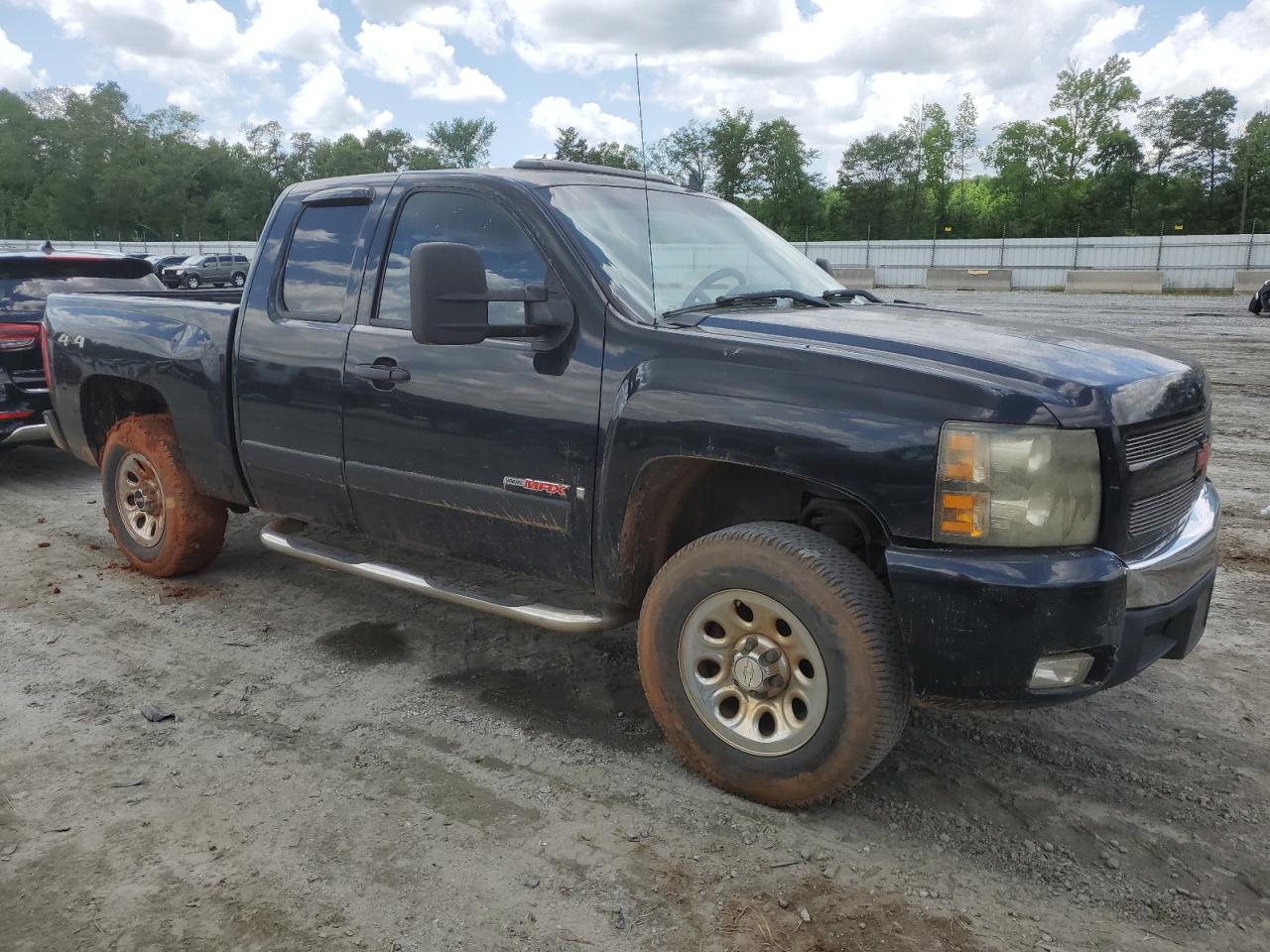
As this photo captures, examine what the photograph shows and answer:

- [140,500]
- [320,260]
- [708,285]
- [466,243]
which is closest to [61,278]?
[140,500]

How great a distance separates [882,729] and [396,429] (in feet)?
7.13

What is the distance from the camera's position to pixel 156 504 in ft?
17.4

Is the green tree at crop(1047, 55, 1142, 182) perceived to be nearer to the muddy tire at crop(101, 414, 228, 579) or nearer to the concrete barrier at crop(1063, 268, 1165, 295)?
the concrete barrier at crop(1063, 268, 1165, 295)

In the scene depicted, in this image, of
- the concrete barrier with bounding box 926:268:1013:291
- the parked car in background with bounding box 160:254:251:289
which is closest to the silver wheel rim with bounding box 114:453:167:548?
the concrete barrier with bounding box 926:268:1013:291

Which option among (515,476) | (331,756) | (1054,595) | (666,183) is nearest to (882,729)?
(1054,595)

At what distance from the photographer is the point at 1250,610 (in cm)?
469

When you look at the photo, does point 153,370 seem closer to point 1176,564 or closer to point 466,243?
point 466,243

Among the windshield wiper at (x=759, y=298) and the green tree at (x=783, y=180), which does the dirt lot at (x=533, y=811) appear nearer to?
the windshield wiper at (x=759, y=298)

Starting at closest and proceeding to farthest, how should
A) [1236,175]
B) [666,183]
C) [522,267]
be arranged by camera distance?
[522,267] → [666,183] → [1236,175]

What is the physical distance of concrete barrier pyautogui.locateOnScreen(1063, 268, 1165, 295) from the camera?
32312 millimetres

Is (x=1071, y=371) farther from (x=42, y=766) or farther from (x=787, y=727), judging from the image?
(x=42, y=766)

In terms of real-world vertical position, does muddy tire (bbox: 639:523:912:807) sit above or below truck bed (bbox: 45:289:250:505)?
below

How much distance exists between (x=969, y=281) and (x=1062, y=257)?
6953 mm

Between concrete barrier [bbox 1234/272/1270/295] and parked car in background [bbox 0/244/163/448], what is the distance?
33088 millimetres
